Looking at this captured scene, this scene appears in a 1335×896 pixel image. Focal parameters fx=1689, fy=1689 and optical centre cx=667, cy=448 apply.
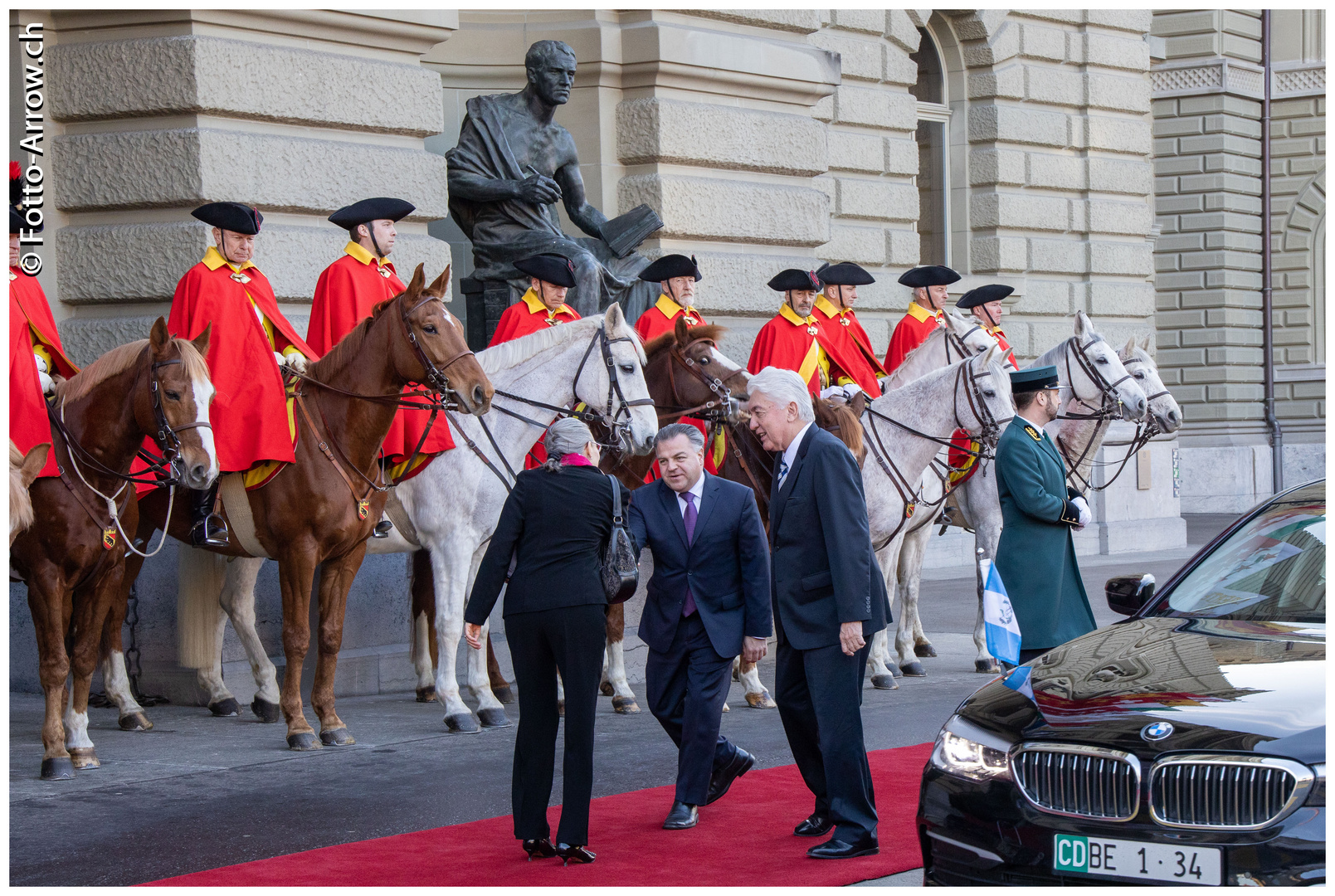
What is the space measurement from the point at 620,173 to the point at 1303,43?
17.2 meters

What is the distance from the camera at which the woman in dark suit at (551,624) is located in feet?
19.6

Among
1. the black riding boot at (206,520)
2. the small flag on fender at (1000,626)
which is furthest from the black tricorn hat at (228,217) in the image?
the small flag on fender at (1000,626)

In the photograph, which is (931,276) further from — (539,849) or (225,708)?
(539,849)

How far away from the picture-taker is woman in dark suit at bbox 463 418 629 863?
5.96 meters

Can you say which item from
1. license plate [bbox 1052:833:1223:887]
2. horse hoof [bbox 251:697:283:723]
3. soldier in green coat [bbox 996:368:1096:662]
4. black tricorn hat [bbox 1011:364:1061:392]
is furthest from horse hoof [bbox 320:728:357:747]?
license plate [bbox 1052:833:1223:887]

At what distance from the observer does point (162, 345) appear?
7656mm

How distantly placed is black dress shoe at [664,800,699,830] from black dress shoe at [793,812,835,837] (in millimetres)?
427

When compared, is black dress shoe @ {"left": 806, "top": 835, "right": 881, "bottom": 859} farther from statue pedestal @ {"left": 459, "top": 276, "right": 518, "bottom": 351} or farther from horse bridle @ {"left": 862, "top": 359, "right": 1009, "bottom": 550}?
statue pedestal @ {"left": 459, "top": 276, "right": 518, "bottom": 351}

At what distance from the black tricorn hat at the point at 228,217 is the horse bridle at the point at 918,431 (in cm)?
386

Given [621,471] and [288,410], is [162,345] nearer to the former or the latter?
[288,410]

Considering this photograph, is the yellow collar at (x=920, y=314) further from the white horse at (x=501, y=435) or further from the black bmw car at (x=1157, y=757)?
the black bmw car at (x=1157, y=757)

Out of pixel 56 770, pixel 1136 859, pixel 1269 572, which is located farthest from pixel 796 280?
pixel 1136 859

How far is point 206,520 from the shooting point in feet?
27.8

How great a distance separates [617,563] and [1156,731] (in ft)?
7.33
